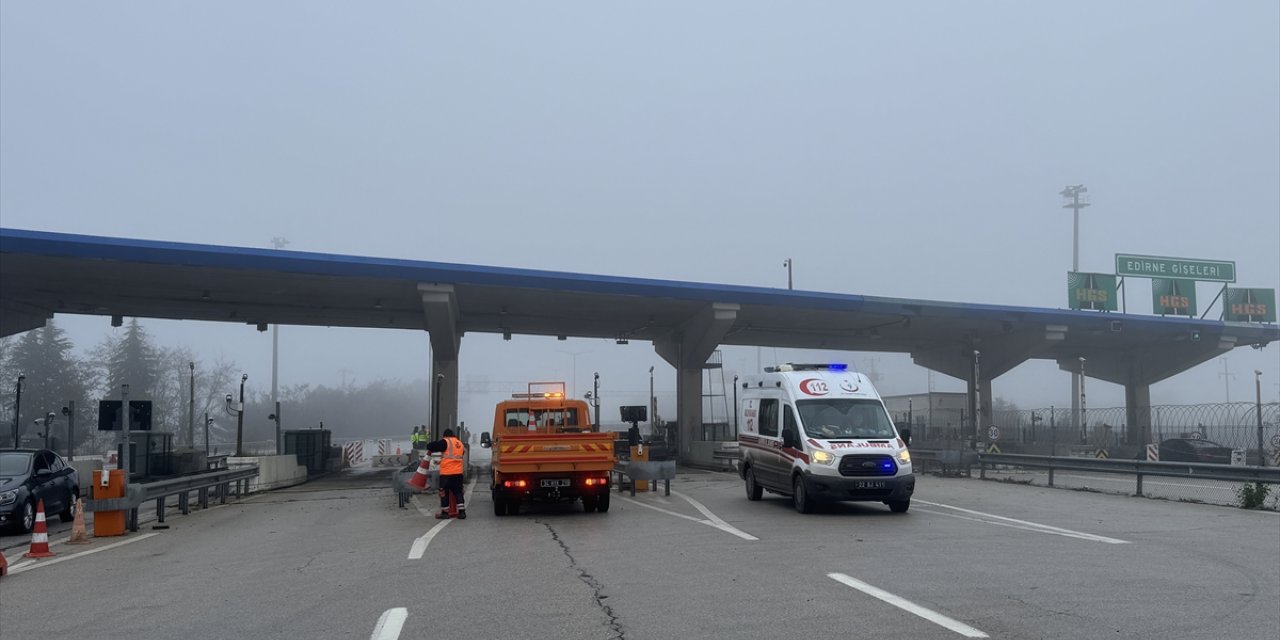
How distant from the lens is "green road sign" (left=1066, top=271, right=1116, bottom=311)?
4719 centimetres

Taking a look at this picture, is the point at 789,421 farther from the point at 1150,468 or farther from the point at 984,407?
the point at 984,407

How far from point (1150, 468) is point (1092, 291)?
28.5 metres

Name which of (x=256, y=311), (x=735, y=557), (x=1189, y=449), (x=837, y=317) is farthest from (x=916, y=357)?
(x=735, y=557)

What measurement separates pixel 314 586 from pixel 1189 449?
33455mm

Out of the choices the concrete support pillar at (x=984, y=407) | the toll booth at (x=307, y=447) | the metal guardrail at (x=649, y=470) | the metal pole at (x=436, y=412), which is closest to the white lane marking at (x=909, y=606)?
the metal guardrail at (x=649, y=470)

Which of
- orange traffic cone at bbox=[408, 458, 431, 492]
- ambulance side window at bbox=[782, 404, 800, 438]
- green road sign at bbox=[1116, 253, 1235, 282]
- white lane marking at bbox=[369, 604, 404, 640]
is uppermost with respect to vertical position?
green road sign at bbox=[1116, 253, 1235, 282]

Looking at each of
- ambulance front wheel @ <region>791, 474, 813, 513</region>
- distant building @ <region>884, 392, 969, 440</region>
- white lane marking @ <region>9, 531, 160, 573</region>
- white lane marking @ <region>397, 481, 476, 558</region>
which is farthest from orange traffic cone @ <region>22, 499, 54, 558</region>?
distant building @ <region>884, 392, 969, 440</region>

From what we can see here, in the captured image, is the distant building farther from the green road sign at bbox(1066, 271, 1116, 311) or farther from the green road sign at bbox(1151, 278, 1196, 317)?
the green road sign at bbox(1151, 278, 1196, 317)

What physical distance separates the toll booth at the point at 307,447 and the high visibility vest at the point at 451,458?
2469cm

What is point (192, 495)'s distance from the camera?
91.9ft

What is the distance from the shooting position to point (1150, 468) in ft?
70.0

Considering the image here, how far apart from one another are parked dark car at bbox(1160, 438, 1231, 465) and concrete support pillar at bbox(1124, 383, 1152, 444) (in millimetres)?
1562

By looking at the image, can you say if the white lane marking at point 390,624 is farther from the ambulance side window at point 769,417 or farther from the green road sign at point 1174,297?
the green road sign at point 1174,297

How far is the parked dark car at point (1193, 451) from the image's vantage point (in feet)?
111
